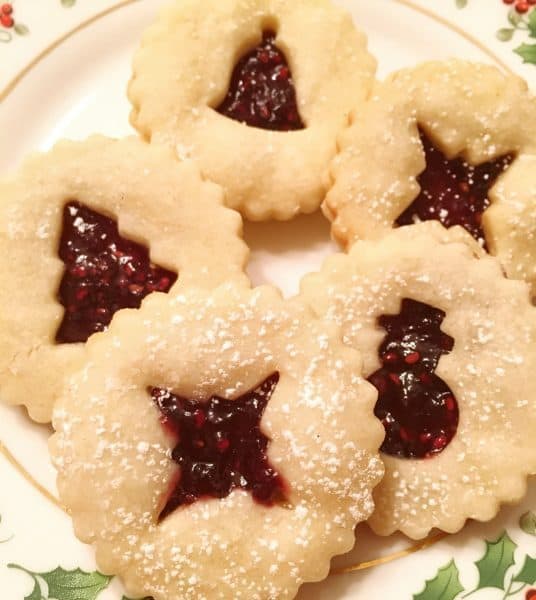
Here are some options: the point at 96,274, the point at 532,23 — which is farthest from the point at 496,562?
the point at 532,23

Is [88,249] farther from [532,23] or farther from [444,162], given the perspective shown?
[532,23]

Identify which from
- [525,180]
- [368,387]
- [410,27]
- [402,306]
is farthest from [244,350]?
[410,27]

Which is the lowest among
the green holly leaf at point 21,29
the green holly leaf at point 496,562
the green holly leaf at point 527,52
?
the green holly leaf at point 496,562

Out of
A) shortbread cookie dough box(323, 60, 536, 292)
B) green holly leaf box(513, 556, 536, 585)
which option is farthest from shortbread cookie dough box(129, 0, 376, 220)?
green holly leaf box(513, 556, 536, 585)

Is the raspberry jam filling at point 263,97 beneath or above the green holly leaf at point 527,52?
above

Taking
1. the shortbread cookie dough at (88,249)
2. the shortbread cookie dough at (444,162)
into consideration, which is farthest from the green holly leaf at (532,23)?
the shortbread cookie dough at (88,249)

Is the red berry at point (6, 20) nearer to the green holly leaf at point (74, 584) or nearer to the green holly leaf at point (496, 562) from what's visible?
the green holly leaf at point (74, 584)

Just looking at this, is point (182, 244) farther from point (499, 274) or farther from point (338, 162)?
point (499, 274)
